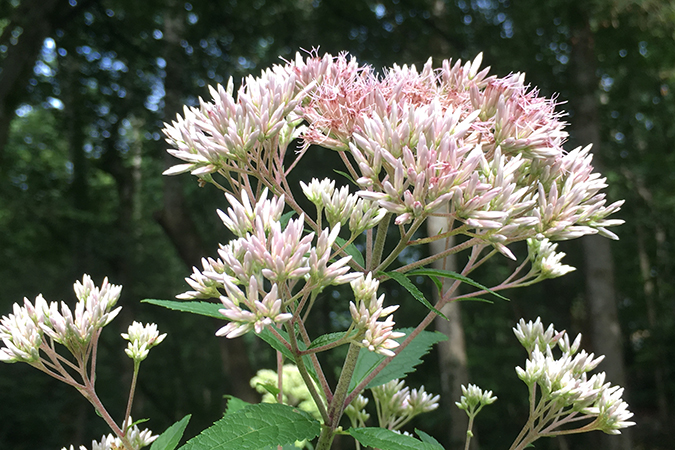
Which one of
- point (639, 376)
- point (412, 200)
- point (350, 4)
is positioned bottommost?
point (639, 376)

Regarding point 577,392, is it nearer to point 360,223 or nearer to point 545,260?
A: point 545,260

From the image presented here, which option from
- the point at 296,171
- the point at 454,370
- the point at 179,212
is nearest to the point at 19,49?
the point at 179,212

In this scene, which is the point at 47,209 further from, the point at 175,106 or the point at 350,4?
the point at 350,4

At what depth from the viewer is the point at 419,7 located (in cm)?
1071

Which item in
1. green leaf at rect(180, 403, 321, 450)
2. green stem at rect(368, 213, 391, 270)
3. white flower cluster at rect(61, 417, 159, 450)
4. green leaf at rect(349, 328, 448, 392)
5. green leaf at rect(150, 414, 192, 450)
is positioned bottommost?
white flower cluster at rect(61, 417, 159, 450)

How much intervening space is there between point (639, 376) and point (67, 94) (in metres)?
21.4

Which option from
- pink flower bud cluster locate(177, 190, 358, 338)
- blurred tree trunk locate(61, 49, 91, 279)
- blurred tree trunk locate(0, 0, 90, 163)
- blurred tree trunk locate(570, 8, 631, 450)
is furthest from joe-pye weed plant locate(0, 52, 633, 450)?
blurred tree trunk locate(61, 49, 91, 279)

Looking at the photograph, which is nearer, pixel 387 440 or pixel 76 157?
pixel 387 440

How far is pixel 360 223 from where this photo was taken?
1.47 metres

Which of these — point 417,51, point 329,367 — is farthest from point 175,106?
point 329,367

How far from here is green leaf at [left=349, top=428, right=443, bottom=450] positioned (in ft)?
4.02

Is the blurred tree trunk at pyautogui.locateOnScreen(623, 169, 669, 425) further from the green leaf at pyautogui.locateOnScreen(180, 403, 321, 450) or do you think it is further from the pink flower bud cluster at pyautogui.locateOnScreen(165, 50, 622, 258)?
the green leaf at pyautogui.locateOnScreen(180, 403, 321, 450)

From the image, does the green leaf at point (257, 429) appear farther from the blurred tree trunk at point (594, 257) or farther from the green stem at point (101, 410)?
the blurred tree trunk at point (594, 257)

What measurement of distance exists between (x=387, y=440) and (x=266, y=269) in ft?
1.73
